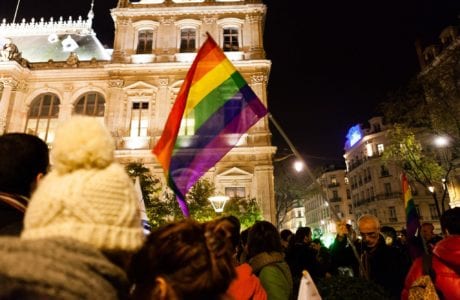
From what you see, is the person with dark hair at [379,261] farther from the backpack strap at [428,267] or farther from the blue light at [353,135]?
the blue light at [353,135]

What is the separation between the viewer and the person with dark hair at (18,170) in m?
1.67

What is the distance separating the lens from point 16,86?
21.3m

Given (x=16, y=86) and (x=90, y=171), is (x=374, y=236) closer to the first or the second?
(x=90, y=171)

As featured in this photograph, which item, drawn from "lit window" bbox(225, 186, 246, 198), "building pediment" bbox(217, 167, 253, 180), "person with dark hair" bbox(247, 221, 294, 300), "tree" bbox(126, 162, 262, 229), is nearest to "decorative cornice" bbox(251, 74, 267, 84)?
"building pediment" bbox(217, 167, 253, 180)

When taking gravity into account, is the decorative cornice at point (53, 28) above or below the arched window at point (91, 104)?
above

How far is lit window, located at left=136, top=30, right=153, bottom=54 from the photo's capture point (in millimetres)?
22062

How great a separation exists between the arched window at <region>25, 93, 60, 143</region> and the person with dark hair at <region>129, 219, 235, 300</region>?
872 inches

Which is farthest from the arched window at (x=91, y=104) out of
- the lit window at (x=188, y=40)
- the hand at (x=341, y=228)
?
the hand at (x=341, y=228)

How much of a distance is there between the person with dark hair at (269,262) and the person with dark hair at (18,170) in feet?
7.01

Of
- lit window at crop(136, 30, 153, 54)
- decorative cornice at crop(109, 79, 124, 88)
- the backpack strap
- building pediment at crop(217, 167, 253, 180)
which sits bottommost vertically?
the backpack strap

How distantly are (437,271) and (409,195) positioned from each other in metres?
2.57

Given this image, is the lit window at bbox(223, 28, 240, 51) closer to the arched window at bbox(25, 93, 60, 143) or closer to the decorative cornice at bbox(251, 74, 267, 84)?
the decorative cornice at bbox(251, 74, 267, 84)

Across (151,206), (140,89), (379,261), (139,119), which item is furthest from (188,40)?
(379,261)

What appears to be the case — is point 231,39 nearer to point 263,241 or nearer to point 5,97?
point 5,97
